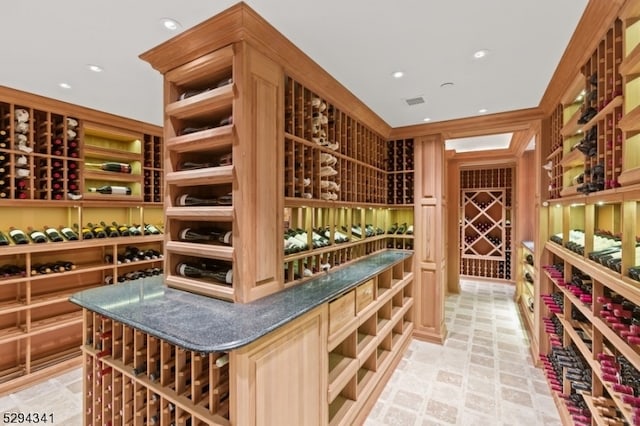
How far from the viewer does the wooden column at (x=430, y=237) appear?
3.57m

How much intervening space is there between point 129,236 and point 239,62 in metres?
2.79

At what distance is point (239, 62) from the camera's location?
1.66 meters

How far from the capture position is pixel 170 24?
1632 millimetres

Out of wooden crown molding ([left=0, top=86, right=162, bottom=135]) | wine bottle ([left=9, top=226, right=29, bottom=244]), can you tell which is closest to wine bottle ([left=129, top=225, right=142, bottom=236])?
wine bottle ([left=9, top=226, right=29, bottom=244])

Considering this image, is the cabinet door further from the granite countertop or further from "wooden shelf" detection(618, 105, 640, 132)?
"wooden shelf" detection(618, 105, 640, 132)

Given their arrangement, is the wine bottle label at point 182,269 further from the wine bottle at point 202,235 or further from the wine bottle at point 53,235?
the wine bottle at point 53,235

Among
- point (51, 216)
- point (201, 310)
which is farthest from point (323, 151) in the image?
point (51, 216)

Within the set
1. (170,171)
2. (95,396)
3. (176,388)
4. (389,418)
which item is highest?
(170,171)

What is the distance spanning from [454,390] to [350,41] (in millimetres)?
2934

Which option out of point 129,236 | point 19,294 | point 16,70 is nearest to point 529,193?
point 129,236

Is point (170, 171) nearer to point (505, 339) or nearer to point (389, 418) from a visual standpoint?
point (389, 418)

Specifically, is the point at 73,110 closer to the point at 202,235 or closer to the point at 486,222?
the point at 202,235

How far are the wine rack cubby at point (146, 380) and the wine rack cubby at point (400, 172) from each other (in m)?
3.00

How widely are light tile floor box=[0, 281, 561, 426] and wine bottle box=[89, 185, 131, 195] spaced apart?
74.1 inches
